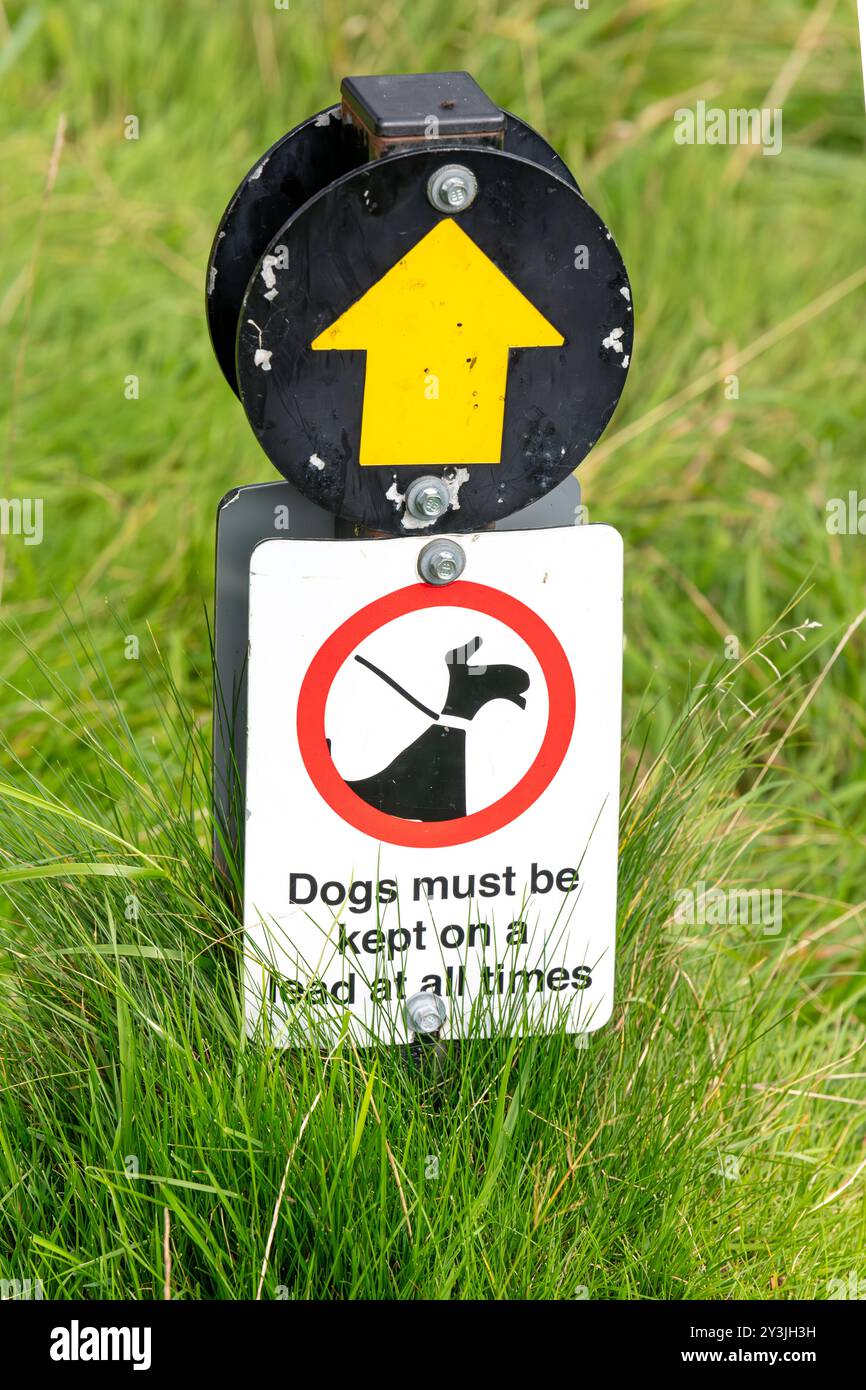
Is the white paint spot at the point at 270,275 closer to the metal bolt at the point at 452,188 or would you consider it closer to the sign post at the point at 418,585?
the sign post at the point at 418,585

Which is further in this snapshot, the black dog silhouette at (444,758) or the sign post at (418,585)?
the black dog silhouette at (444,758)

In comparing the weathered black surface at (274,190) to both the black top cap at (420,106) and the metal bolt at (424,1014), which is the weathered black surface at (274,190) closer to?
the black top cap at (420,106)

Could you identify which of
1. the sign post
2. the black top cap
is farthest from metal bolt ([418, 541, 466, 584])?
the black top cap

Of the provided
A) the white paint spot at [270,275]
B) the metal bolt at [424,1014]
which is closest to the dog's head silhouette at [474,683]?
the metal bolt at [424,1014]

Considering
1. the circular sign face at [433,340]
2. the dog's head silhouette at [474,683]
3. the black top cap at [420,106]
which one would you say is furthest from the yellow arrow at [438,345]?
the dog's head silhouette at [474,683]

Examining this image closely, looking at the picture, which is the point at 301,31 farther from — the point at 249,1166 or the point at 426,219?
the point at 249,1166

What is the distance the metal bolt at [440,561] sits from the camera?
6.19 feet

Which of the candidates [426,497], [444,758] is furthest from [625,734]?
[426,497]

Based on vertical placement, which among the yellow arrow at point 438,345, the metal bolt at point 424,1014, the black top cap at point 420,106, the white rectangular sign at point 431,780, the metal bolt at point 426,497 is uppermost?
the black top cap at point 420,106

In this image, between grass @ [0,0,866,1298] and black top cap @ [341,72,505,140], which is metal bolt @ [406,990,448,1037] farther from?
black top cap @ [341,72,505,140]

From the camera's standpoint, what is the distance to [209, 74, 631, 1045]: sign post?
5.89ft

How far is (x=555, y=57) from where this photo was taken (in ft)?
16.6

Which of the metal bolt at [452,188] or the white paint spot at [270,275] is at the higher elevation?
the metal bolt at [452,188]

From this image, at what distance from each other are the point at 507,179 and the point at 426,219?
0.10m
